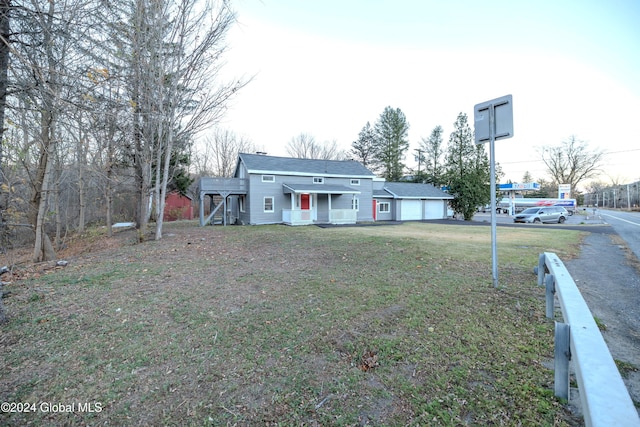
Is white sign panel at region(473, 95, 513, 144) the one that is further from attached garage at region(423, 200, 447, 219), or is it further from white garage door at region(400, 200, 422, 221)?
attached garage at region(423, 200, 447, 219)

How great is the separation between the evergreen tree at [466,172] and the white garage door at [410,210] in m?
4.65

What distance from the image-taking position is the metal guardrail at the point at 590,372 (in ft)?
3.54

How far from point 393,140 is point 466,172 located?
580 inches

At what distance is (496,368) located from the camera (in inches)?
98.0

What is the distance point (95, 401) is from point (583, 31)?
14875mm

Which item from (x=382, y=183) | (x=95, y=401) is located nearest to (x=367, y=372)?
(x=95, y=401)

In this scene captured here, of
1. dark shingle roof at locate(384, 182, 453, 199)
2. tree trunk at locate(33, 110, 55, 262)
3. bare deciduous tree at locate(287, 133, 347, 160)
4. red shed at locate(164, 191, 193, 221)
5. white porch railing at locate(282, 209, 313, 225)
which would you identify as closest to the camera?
tree trunk at locate(33, 110, 55, 262)

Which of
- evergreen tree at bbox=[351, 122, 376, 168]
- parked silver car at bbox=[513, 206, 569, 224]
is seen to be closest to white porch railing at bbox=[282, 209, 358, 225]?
parked silver car at bbox=[513, 206, 569, 224]

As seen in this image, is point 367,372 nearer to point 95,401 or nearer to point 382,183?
point 95,401

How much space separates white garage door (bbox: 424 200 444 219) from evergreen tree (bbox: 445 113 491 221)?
1685 mm

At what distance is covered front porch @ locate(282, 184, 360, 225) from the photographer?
20348mm

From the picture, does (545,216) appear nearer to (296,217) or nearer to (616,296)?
(296,217)

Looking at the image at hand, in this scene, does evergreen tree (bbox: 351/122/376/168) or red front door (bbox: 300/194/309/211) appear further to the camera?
evergreen tree (bbox: 351/122/376/168)

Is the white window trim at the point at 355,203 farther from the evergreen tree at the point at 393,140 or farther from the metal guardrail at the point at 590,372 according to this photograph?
the metal guardrail at the point at 590,372
